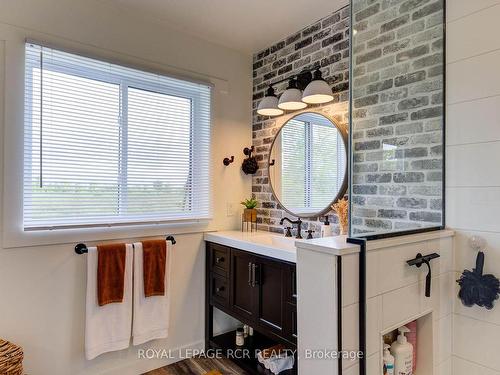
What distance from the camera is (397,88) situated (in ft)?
5.45

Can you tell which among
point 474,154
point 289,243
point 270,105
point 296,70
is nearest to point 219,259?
point 289,243

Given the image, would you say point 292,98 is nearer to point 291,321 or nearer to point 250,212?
point 250,212

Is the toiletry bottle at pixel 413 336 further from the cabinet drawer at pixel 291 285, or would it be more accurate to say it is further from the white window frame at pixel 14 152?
the white window frame at pixel 14 152

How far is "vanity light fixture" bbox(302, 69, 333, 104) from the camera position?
2.15 meters

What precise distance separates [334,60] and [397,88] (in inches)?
27.6

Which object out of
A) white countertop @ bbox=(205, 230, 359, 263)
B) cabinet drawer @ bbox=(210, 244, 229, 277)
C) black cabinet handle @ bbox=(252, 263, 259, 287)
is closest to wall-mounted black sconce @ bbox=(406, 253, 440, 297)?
white countertop @ bbox=(205, 230, 359, 263)

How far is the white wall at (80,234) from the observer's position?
71.5 inches

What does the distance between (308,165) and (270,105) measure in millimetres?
593

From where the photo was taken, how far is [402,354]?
1432mm

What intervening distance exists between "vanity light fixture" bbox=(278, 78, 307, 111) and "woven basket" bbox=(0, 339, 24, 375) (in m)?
2.25

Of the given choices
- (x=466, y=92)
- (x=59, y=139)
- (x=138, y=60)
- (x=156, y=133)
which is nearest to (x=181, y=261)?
(x=156, y=133)

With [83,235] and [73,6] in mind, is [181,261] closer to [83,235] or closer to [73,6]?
[83,235]

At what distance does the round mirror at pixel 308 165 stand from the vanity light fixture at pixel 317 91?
0.14 m

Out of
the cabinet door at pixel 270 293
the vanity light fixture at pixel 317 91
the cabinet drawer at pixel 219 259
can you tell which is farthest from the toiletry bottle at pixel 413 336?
the vanity light fixture at pixel 317 91
